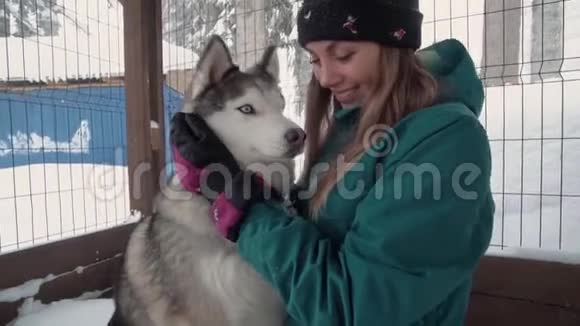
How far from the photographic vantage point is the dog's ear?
154 centimetres

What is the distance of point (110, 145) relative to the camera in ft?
11.2

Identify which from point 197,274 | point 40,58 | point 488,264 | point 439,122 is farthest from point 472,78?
point 40,58

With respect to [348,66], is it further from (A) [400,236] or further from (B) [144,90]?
(B) [144,90]

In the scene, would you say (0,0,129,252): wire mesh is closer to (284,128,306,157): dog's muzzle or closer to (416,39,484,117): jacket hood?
(284,128,306,157): dog's muzzle

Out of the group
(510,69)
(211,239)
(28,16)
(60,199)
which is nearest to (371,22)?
(211,239)

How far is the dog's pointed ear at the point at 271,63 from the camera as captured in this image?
71.8 inches

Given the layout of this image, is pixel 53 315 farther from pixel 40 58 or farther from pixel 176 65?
pixel 176 65

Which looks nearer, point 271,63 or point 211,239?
point 211,239

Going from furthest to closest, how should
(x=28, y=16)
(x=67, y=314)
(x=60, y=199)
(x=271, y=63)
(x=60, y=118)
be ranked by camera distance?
(x=60, y=199), (x=60, y=118), (x=28, y=16), (x=67, y=314), (x=271, y=63)

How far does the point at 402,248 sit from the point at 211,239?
0.72 meters

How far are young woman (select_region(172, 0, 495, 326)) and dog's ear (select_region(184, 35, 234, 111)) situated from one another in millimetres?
400

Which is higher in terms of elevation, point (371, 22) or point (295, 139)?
point (371, 22)

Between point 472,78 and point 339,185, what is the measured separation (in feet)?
1.50

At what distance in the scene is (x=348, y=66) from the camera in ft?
3.67
